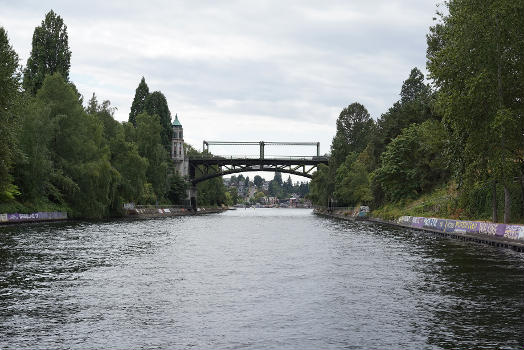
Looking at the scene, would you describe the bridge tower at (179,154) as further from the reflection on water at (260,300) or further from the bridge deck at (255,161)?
the reflection on water at (260,300)

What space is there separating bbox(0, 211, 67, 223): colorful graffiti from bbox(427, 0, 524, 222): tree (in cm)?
4218

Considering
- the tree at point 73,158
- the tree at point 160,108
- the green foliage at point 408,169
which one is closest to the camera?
the tree at point 73,158

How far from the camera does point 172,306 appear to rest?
17703mm

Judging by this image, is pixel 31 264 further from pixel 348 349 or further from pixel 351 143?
pixel 351 143

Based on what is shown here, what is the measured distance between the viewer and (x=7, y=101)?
5422 cm

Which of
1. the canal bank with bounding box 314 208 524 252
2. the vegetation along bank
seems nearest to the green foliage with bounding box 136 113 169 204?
the canal bank with bounding box 314 208 524 252

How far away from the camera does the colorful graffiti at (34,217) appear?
6118cm

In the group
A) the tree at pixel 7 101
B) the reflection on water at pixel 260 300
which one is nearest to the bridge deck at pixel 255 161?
the tree at pixel 7 101

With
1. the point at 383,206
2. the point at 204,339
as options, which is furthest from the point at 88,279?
the point at 383,206

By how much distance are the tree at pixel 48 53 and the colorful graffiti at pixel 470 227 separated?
52.1m

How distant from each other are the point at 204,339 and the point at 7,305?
7.10 metres

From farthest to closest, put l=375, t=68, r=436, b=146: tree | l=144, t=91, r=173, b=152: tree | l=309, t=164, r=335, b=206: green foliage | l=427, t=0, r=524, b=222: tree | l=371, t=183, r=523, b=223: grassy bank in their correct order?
l=309, t=164, r=335, b=206: green foliage, l=144, t=91, r=173, b=152: tree, l=375, t=68, r=436, b=146: tree, l=371, t=183, r=523, b=223: grassy bank, l=427, t=0, r=524, b=222: tree

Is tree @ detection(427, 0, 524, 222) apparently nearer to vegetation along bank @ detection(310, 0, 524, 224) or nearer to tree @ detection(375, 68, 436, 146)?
vegetation along bank @ detection(310, 0, 524, 224)

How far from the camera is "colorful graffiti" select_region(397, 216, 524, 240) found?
40.2 meters
